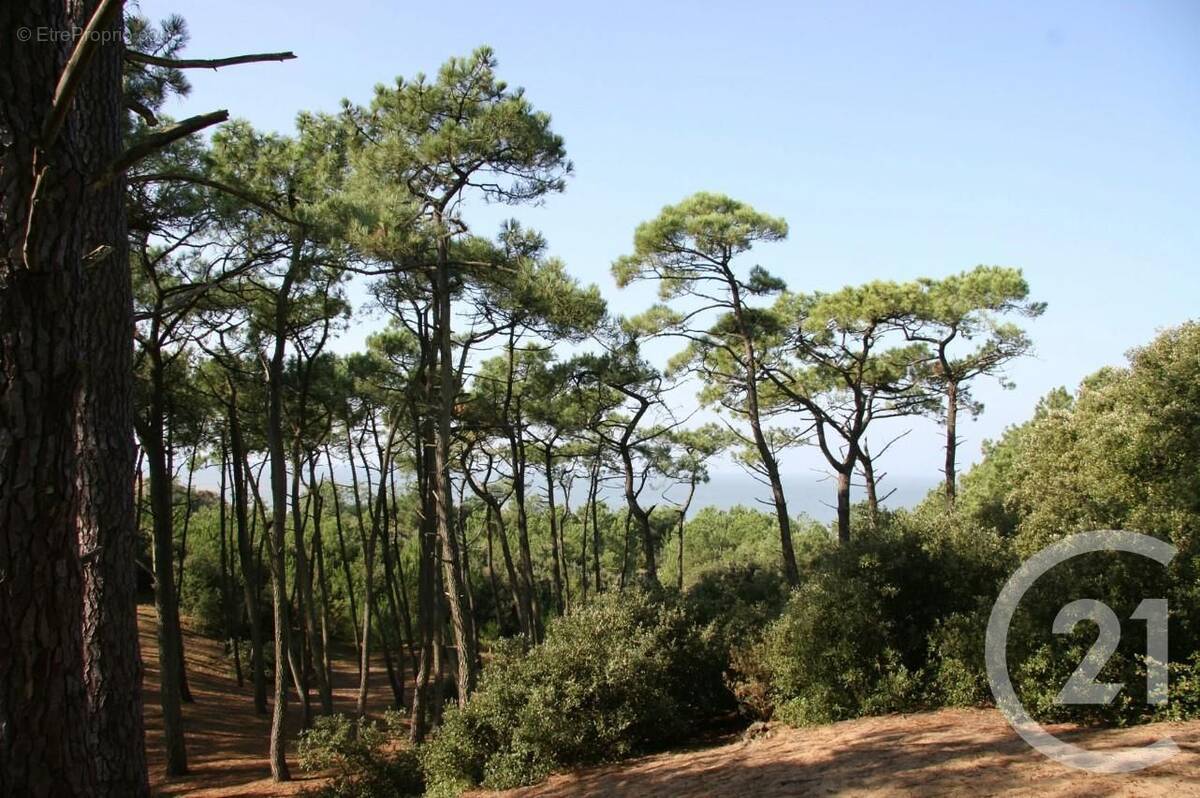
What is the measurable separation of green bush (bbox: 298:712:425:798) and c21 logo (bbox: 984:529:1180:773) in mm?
6158

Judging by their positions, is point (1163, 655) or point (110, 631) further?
point (1163, 655)

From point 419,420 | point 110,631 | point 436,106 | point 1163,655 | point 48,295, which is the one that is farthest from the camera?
point 419,420

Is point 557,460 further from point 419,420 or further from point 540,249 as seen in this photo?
point 540,249

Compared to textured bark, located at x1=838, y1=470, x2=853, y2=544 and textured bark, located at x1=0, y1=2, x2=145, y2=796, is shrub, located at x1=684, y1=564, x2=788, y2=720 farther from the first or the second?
textured bark, located at x1=0, y1=2, x2=145, y2=796

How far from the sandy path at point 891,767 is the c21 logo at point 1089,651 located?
157mm

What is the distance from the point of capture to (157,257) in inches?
414

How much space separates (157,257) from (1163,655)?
11539mm

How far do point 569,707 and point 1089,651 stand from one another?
4.74m

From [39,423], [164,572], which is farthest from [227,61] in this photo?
[164,572]

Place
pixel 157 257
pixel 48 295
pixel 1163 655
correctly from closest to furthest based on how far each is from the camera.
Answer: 1. pixel 48 295
2. pixel 1163 655
3. pixel 157 257

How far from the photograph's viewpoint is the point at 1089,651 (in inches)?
271

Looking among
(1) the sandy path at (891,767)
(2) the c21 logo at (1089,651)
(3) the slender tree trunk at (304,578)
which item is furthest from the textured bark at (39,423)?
(3) the slender tree trunk at (304,578)

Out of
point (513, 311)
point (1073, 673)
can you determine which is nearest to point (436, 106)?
point (513, 311)

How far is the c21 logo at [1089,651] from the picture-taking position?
5.67 metres
